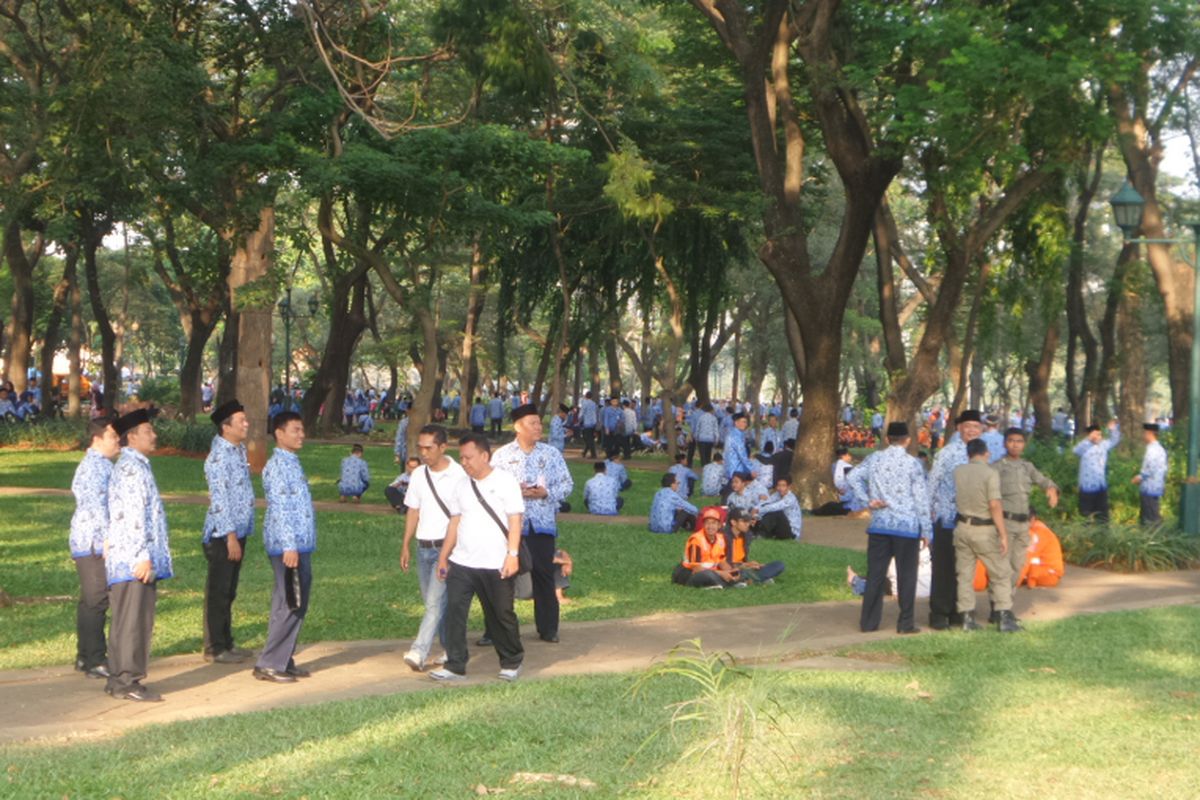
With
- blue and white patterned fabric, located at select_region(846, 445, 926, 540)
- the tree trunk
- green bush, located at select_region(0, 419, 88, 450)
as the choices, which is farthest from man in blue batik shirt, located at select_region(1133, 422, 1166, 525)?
green bush, located at select_region(0, 419, 88, 450)

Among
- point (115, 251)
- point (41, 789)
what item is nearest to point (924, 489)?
point (41, 789)

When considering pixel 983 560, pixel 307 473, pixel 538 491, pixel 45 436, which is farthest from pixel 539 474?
pixel 45 436

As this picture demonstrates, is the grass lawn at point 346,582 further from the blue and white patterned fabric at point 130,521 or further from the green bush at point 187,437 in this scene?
the green bush at point 187,437

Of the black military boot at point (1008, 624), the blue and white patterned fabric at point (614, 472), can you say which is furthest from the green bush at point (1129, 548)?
the blue and white patterned fabric at point (614, 472)

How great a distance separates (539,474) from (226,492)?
2273mm

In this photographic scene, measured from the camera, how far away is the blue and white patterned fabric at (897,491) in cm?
1249

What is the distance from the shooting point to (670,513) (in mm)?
20344

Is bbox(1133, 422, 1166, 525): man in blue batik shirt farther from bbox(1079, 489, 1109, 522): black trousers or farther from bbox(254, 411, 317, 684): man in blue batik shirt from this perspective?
bbox(254, 411, 317, 684): man in blue batik shirt

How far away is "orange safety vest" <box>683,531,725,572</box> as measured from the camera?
15.3 m

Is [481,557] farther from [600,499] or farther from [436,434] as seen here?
[600,499]

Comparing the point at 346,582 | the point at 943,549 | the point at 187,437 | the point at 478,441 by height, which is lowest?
the point at 346,582

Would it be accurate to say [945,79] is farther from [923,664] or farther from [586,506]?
[923,664]

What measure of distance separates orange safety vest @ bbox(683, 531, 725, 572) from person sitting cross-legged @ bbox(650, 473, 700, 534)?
4.83 metres

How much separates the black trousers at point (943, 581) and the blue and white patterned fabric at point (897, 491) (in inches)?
20.3
